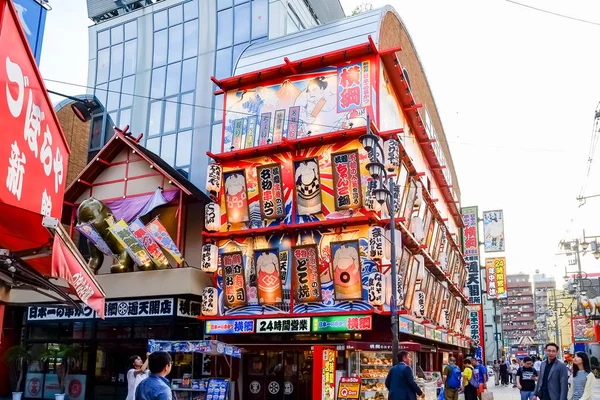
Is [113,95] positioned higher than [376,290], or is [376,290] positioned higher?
[113,95]

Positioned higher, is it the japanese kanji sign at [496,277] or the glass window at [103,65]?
the glass window at [103,65]

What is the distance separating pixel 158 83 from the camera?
108 feet

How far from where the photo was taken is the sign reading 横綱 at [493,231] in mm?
45906

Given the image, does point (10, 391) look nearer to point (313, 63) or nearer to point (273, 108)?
point (273, 108)

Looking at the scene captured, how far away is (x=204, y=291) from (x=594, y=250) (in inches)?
717

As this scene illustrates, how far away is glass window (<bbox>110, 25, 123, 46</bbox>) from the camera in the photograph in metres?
36.2

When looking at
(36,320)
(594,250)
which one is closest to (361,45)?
(594,250)

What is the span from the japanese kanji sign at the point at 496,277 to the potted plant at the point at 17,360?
36.3 metres

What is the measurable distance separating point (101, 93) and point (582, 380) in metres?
31.1

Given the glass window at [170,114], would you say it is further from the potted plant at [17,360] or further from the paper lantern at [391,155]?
the paper lantern at [391,155]

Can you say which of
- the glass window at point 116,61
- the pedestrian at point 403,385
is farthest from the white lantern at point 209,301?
the glass window at point 116,61

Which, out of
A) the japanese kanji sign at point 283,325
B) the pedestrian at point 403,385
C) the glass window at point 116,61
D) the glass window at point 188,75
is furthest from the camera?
A: the glass window at point 116,61

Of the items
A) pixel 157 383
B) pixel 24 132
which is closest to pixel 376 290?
pixel 157 383

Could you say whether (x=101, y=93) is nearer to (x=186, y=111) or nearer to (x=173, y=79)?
(x=173, y=79)
